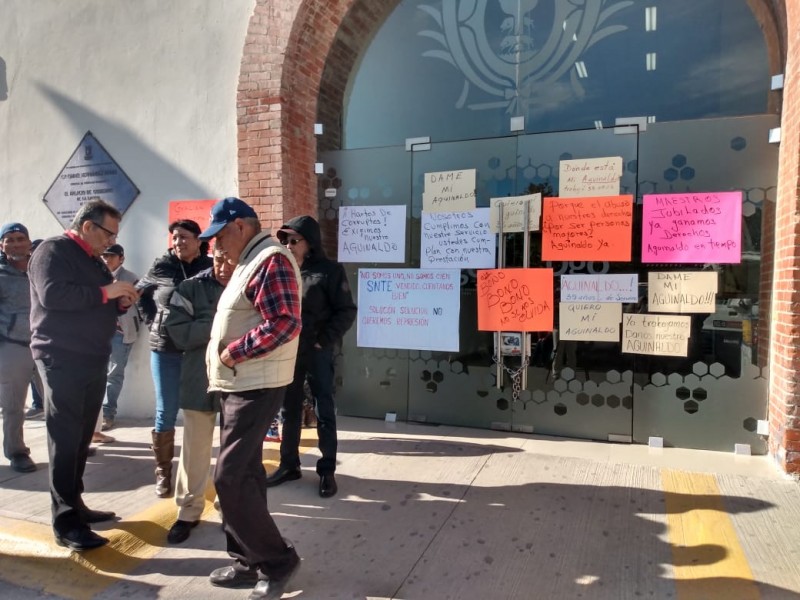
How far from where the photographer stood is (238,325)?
103 inches

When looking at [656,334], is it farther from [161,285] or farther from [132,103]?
[132,103]

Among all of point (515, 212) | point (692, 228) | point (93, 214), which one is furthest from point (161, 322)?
point (692, 228)

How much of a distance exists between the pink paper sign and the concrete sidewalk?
166cm

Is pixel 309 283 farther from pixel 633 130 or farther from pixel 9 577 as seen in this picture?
pixel 633 130

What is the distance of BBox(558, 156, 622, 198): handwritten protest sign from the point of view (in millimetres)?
4629

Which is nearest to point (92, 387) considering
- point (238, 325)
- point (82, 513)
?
point (82, 513)

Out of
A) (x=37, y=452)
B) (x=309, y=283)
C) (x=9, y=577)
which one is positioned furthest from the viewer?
(x=37, y=452)

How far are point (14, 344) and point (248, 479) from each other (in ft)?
9.96

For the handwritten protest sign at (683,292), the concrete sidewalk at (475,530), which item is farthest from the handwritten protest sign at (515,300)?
the concrete sidewalk at (475,530)

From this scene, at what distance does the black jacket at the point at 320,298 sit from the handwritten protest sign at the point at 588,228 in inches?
78.4

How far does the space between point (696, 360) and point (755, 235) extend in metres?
1.12

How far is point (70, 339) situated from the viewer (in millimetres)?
3184

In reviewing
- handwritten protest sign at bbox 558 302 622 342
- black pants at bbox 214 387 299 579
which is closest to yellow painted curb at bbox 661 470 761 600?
handwritten protest sign at bbox 558 302 622 342

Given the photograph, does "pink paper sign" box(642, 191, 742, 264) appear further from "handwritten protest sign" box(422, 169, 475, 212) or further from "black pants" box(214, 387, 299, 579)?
"black pants" box(214, 387, 299, 579)
